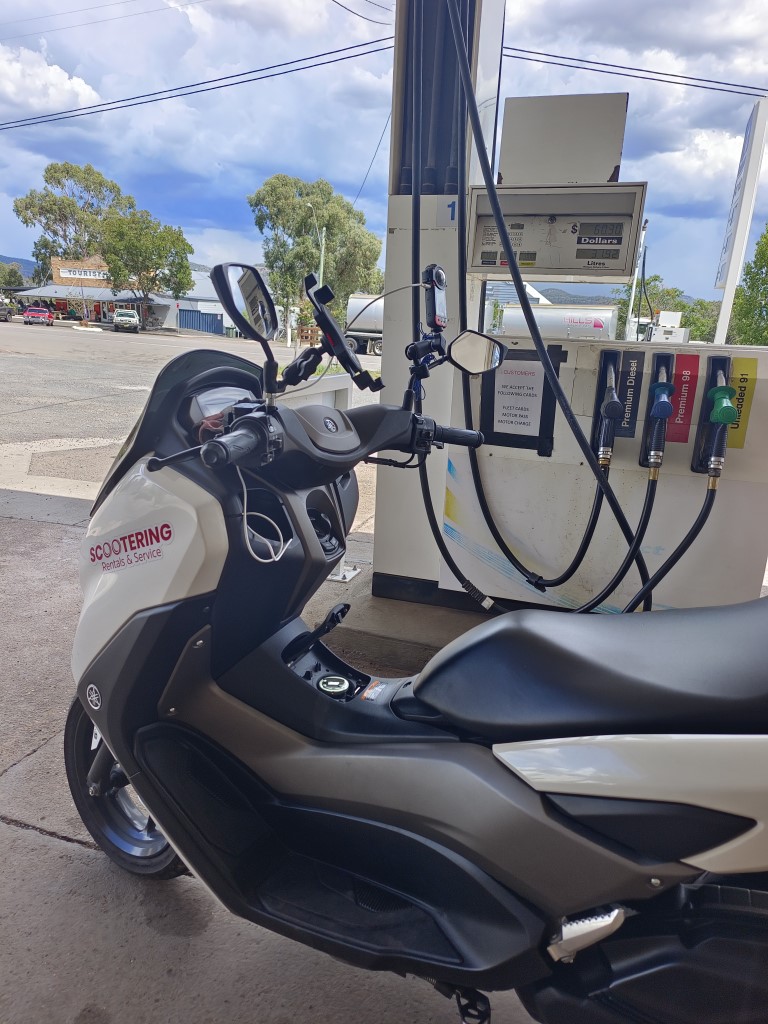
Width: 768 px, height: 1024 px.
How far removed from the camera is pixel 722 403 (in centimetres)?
243

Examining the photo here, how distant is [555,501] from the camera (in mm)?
2916

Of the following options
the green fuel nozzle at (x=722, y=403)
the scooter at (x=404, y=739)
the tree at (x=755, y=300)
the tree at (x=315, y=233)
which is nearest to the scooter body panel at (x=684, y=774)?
the scooter at (x=404, y=739)

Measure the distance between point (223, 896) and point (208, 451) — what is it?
0.95m

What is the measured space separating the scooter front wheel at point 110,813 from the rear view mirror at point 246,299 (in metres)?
1.14

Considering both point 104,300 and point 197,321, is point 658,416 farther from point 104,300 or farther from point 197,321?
point 104,300

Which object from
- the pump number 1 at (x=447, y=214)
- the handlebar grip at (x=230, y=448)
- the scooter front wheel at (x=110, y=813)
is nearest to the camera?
the handlebar grip at (x=230, y=448)

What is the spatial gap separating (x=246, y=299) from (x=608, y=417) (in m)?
A: 1.69

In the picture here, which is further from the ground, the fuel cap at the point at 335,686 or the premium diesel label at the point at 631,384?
the premium diesel label at the point at 631,384

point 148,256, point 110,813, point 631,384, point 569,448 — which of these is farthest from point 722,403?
point 148,256

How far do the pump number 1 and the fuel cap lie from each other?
201 cm

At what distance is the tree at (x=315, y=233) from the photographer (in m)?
27.4

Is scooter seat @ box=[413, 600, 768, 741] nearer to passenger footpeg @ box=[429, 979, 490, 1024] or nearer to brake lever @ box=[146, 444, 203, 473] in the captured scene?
passenger footpeg @ box=[429, 979, 490, 1024]

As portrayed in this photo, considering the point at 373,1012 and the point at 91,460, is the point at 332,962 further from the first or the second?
the point at 91,460

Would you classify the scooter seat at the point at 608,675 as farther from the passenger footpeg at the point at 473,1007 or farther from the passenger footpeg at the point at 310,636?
the passenger footpeg at the point at 473,1007
